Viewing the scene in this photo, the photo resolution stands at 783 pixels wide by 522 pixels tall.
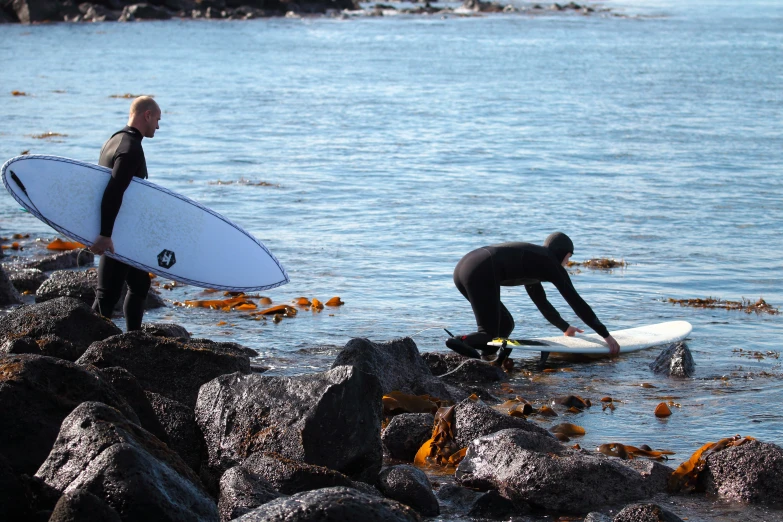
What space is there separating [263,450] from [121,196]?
2.87m

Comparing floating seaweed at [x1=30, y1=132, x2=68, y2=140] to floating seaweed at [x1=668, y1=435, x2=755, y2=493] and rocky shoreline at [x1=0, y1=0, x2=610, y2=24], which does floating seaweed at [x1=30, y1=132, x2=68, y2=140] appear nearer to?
floating seaweed at [x1=668, y1=435, x2=755, y2=493]

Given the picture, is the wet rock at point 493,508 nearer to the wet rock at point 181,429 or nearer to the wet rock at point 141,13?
the wet rock at point 181,429

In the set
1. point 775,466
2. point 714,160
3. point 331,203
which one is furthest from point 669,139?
point 775,466

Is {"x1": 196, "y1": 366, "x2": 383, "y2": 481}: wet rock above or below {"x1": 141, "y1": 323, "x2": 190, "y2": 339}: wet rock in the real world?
above

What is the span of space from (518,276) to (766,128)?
1961 cm

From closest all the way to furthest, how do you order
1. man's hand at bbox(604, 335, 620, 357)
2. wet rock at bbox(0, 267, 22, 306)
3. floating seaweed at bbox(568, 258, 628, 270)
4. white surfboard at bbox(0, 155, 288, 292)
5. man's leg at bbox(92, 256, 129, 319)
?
man's leg at bbox(92, 256, 129, 319) → white surfboard at bbox(0, 155, 288, 292) → man's hand at bbox(604, 335, 620, 357) → wet rock at bbox(0, 267, 22, 306) → floating seaweed at bbox(568, 258, 628, 270)

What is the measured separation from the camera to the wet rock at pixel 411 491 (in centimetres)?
555

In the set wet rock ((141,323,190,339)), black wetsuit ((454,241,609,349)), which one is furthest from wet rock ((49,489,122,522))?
black wetsuit ((454,241,609,349))

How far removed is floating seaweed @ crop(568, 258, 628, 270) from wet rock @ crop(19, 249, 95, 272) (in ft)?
20.0

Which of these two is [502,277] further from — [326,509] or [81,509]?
[81,509]

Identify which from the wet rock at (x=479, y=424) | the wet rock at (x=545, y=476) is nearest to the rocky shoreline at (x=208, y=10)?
the wet rock at (x=479, y=424)

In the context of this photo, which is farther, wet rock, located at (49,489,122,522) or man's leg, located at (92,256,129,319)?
man's leg, located at (92,256,129,319)

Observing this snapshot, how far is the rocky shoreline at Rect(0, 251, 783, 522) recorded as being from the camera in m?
4.52

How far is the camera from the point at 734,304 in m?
11.5
